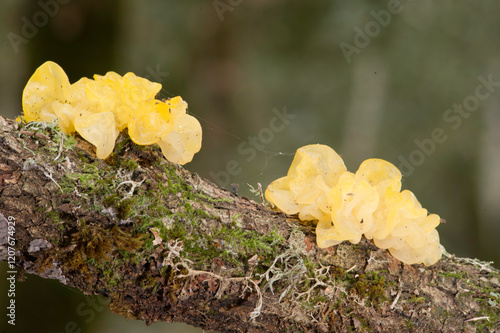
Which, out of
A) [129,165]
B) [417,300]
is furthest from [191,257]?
[417,300]

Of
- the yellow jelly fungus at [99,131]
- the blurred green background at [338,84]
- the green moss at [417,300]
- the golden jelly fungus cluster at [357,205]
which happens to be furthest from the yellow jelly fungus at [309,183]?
the blurred green background at [338,84]

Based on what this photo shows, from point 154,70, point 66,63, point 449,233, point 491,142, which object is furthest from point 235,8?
point 449,233

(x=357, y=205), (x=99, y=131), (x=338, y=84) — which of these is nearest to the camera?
(x=99, y=131)

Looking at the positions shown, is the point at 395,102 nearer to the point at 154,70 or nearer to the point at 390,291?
the point at 154,70

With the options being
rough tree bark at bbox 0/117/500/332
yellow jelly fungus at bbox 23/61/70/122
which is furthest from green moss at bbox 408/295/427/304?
yellow jelly fungus at bbox 23/61/70/122

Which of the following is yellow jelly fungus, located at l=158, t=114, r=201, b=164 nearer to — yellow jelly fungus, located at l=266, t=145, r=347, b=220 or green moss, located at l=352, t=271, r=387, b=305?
yellow jelly fungus, located at l=266, t=145, r=347, b=220

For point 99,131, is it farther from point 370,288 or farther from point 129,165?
point 370,288
